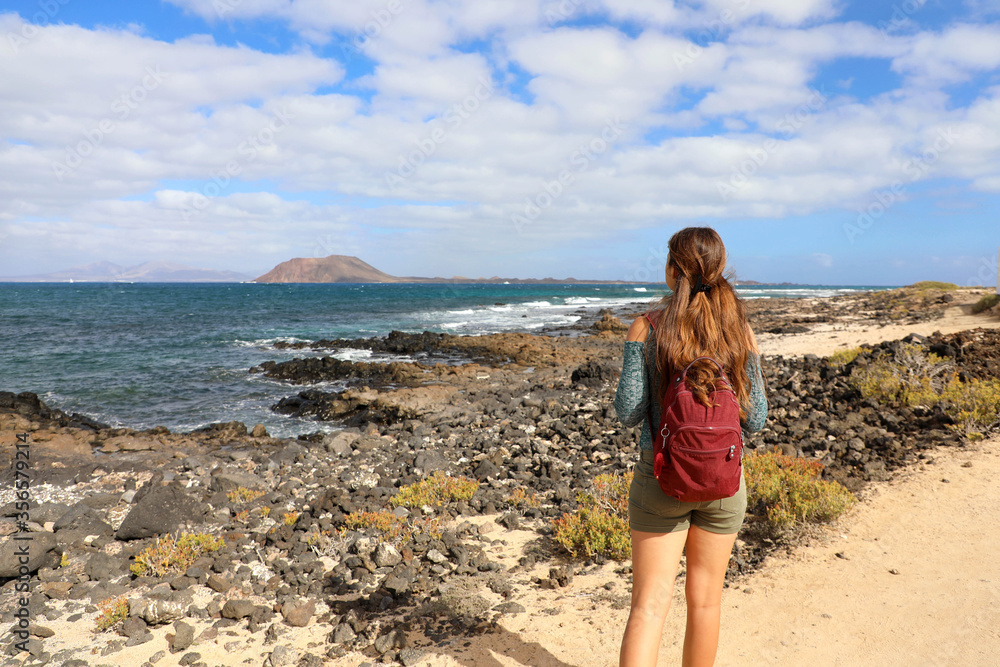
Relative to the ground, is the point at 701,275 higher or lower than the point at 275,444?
higher

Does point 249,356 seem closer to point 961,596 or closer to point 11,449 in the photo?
point 11,449

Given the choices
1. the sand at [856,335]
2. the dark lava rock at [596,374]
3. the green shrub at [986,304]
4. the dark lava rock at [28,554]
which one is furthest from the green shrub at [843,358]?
the dark lava rock at [28,554]

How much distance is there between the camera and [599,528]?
5066 millimetres

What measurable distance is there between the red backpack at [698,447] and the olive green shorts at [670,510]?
11cm

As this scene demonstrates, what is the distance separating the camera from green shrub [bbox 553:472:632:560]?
16.1ft

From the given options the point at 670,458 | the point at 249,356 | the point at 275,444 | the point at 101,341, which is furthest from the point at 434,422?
the point at 101,341

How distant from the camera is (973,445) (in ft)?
20.2

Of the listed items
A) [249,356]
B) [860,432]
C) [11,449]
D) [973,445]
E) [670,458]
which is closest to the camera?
[670,458]

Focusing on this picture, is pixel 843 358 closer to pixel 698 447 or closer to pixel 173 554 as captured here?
pixel 698 447

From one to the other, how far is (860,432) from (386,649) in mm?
6390

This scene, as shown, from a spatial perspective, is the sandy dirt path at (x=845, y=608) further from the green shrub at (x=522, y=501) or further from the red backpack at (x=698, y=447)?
the red backpack at (x=698, y=447)

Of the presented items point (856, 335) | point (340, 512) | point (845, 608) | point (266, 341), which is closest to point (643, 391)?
point (845, 608)

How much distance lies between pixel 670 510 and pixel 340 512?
4.66 metres

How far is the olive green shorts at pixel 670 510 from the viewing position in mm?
2420
